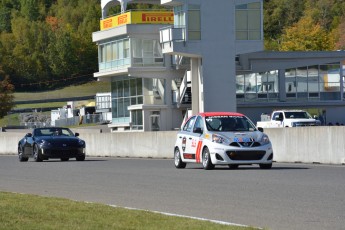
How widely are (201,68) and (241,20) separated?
4596mm

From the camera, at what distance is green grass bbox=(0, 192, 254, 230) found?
1236 centimetres

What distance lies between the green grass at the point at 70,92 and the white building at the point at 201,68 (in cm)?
7476

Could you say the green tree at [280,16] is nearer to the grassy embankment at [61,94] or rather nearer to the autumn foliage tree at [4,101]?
the grassy embankment at [61,94]

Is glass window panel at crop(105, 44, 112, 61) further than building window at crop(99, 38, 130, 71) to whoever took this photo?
Yes

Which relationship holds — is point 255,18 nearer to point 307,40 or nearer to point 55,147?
point 55,147

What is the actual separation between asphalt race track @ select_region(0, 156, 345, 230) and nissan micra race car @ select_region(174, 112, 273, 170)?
1.51 feet

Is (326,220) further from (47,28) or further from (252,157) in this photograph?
(47,28)

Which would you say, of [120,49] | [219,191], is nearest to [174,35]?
[120,49]

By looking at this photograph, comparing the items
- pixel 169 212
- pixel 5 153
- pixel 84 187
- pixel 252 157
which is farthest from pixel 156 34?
pixel 169 212

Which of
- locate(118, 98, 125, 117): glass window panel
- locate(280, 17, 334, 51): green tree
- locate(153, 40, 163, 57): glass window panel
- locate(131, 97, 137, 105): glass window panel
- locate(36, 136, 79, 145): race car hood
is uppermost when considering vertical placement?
locate(280, 17, 334, 51): green tree

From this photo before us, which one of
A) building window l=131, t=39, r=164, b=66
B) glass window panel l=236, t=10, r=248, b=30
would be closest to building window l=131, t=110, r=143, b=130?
building window l=131, t=39, r=164, b=66

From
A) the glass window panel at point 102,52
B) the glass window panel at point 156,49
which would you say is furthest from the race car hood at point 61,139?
the glass window panel at point 102,52

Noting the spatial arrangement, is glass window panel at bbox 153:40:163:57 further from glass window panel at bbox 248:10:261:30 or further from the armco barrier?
the armco barrier

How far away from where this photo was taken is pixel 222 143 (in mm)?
26422
